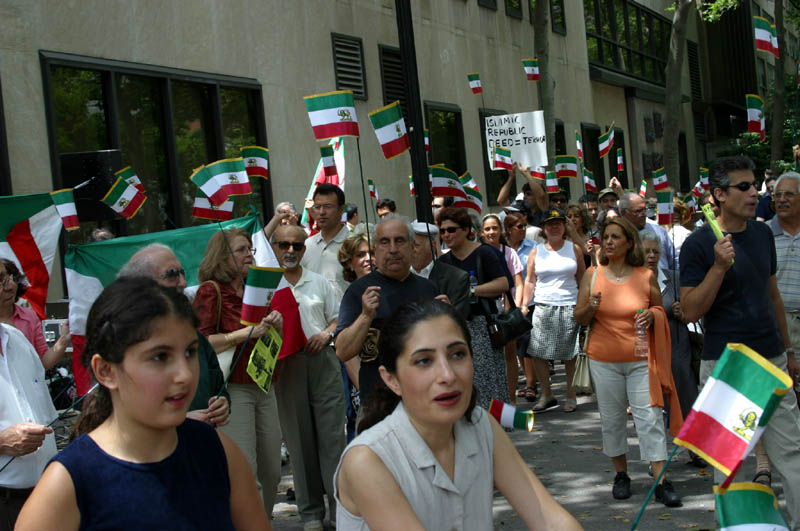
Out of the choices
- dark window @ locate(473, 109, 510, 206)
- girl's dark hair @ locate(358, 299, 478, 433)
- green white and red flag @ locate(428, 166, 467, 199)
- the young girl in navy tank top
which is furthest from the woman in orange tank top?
dark window @ locate(473, 109, 510, 206)

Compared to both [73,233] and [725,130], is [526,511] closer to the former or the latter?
[73,233]

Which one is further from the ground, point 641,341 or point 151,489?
point 151,489

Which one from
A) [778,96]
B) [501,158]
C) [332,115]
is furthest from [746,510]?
[778,96]

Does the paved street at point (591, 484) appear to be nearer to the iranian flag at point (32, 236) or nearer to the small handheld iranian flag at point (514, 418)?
the iranian flag at point (32, 236)

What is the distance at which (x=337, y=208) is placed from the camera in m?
8.77

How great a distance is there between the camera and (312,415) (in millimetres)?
6953

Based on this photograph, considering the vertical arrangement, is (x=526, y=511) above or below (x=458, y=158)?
below

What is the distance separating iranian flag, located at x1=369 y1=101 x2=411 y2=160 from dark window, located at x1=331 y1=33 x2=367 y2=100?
892cm

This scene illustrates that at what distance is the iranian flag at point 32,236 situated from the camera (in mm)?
7129

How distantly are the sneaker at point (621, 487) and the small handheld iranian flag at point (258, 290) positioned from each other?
335 cm

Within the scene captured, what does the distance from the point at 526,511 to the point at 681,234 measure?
30.5 feet

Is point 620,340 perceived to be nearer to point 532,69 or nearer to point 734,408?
point 734,408

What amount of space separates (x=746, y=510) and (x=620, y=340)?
→ 4.84 meters

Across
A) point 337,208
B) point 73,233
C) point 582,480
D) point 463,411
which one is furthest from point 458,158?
point 463,411
